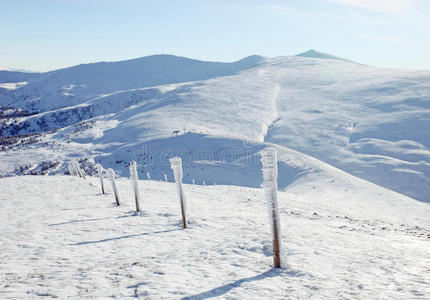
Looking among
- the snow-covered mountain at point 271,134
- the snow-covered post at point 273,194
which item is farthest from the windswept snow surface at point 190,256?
the snow-covered mountain at point 271,134

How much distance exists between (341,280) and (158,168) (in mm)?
47232

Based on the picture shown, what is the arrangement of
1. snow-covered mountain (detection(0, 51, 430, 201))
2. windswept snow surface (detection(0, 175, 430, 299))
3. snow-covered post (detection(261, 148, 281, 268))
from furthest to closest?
snow-covered mountain (detection(0, 51, 430, 201)), snow-covered post (detection(261, 148, 281, 268)), windswept snow surface (detection(0, 175, 430, 299))

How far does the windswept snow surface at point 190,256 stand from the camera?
23.0 feet

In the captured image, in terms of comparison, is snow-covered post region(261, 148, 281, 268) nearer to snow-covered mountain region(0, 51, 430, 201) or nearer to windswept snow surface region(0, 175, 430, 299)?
windswept snow surface region(0, 175, 430, 299)

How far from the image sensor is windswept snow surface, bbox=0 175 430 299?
702 centimetres

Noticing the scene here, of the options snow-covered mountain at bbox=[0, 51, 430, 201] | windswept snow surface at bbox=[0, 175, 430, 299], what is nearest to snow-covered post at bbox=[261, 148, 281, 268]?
windswept snow surface at bbox=[0, 175, 430, 299]

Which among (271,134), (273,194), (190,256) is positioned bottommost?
(271,134)

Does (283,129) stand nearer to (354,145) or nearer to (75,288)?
(354,145)

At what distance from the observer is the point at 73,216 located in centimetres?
1546

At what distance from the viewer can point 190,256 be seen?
9.52 meters

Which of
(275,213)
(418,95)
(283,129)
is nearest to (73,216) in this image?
(275,213)

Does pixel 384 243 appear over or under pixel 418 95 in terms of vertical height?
under

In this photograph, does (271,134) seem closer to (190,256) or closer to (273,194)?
(190,256)

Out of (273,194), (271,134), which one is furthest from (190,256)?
(271,134)
